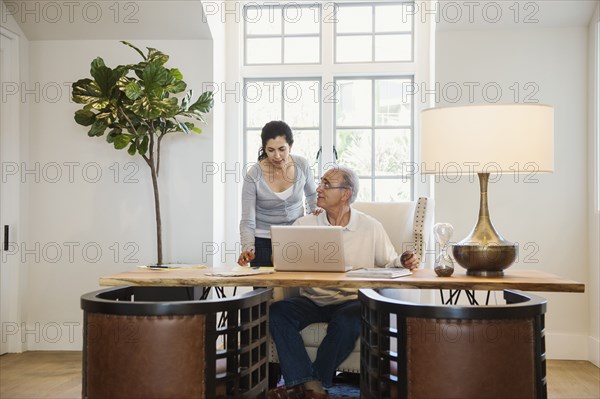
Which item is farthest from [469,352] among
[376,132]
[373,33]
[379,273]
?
[373,33]

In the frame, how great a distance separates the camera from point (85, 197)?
5.30 meters

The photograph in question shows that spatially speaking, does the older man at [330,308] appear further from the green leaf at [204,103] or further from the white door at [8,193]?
the white door at [8,193]

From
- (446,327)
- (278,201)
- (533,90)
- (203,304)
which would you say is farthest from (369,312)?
(533,90)

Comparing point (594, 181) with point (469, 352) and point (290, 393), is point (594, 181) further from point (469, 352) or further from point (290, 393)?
point (469, 352)

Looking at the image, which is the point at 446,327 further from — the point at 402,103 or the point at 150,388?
the point at 402,103

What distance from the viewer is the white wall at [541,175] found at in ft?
16.4

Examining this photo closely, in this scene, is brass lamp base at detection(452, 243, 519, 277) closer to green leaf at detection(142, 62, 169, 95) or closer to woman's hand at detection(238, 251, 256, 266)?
woman's hand at detection(238, 251, 256, 266)

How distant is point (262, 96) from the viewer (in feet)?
18.9

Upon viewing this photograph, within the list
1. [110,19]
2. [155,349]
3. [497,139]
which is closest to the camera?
[155,349]

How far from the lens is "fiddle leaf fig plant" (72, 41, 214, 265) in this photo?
14.9ft

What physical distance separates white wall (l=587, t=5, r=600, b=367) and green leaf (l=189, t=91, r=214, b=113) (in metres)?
2.62

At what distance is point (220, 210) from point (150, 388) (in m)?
3.28

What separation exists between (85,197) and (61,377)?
1441 mm

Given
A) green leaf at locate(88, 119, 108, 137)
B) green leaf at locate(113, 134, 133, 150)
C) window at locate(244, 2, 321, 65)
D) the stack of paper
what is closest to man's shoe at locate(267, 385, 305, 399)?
the stack of paper
